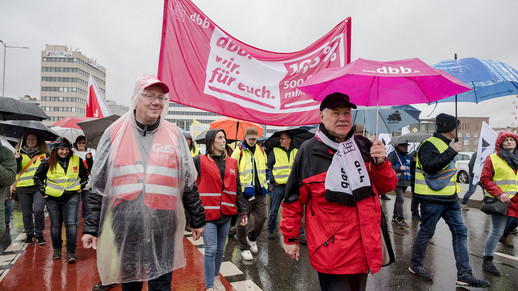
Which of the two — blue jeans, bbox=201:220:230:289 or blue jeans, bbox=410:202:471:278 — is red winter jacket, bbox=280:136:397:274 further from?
blue jeans, bbox=410:202:471:278

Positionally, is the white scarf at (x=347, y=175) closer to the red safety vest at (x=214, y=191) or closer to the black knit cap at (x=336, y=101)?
the black knit cap at (x=336, y=101)

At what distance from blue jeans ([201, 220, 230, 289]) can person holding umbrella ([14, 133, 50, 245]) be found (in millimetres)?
3860

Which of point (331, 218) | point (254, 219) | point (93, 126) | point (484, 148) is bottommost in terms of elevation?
point (254, 219)

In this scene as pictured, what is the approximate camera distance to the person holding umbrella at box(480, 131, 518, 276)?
4.30 metres

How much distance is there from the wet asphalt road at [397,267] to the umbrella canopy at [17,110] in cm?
265

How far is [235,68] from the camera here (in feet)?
10.5

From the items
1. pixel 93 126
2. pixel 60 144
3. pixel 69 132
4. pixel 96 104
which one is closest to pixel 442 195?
pixel 93 126

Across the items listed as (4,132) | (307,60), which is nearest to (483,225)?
(307,60)

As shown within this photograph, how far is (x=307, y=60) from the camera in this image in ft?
11.0

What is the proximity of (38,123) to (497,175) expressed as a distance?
7394 mm

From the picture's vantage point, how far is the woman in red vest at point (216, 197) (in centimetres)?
346

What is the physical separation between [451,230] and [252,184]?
115 inches

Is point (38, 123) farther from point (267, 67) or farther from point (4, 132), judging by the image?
point (267, 67)

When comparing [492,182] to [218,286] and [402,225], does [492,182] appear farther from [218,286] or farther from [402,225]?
[218,286]
